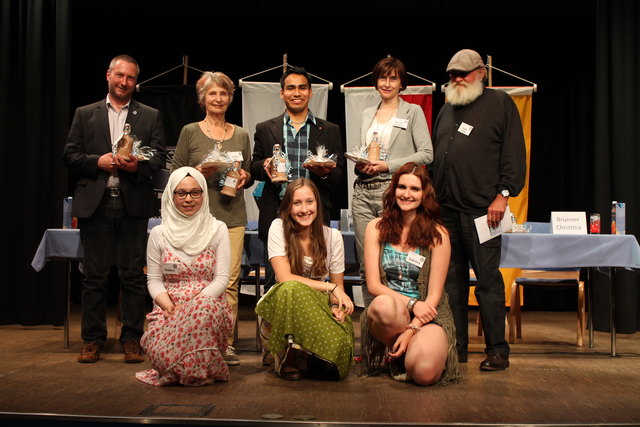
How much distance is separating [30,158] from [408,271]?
150 inches

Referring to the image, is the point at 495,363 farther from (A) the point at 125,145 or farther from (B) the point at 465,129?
(A) the point at 125,145

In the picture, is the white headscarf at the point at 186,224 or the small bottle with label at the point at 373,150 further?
the small bottle with label at the point at 373,150

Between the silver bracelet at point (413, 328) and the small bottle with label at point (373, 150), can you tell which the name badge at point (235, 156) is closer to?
the small bottle with label at point (373, 150)

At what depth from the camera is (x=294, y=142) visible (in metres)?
4.17

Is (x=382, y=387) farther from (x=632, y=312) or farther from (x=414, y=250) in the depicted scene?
(x=632, y=312)

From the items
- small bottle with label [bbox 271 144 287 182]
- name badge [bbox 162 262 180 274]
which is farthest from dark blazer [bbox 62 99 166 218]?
small bottle with label [bbox 271 144 287 182]

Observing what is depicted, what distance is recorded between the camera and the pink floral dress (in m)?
3.34

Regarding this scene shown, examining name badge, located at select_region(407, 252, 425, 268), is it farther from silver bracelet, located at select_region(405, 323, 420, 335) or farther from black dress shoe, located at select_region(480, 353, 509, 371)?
black dress shoe, located at select_region(480, 353, 509, 371)

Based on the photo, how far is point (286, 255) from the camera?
12.2 ft

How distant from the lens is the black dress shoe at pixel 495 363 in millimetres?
3830

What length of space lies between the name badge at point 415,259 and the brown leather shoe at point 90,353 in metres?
1.93

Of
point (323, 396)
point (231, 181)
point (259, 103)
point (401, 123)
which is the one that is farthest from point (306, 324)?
point (259, 103)

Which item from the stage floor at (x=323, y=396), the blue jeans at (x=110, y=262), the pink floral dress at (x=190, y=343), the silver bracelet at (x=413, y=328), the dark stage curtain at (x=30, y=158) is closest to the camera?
the stage floor at (x=323, y=396)

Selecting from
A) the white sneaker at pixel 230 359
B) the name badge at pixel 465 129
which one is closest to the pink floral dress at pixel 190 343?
the white sneaker at pixel 230 359
